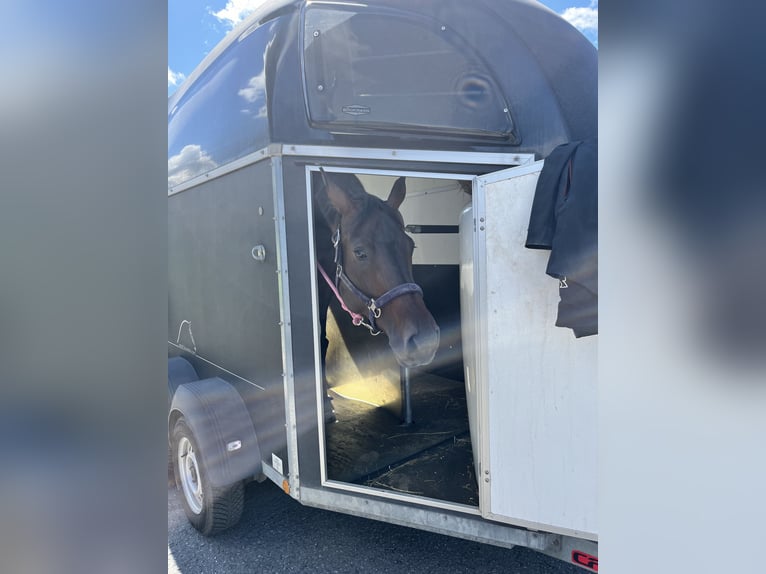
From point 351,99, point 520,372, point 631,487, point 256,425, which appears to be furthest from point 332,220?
point 631,487

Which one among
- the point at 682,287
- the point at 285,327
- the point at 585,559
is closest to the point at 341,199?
the point at 285,327

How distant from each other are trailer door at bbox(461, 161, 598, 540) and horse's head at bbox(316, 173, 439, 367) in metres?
0.61

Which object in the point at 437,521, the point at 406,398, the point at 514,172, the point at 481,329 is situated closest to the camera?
the point at 514,172

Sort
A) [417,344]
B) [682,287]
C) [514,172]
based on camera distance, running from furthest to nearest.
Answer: [417,344] < [514,172] < [682,287]

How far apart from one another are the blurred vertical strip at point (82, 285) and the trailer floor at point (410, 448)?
2220 millimetres

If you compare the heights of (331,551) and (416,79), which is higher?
(416,79)

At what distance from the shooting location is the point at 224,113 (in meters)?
2.98

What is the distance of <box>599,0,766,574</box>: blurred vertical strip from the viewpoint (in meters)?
0.45

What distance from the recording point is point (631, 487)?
53cm

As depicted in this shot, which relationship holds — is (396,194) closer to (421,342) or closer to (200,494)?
(421,342)

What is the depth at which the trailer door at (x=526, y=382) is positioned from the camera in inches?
76.9

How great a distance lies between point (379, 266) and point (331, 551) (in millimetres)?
1914

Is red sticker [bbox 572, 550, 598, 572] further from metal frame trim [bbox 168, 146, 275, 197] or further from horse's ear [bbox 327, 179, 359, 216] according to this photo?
metal frame trim [bbox 168, 146, 275, 197]

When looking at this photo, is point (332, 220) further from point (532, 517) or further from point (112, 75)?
point (112, 75)
